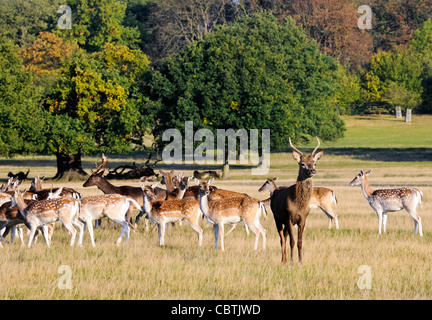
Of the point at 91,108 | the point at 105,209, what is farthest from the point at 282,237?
the point at 91,108

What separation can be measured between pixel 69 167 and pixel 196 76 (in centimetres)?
877

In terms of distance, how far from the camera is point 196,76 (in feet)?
140

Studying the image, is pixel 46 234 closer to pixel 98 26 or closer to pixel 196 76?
pixel 196 76

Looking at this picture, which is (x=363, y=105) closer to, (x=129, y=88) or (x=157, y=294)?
(x=129, y=88)

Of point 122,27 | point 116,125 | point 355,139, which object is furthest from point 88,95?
point 122,27

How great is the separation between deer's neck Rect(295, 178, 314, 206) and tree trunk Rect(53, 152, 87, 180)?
28.8 metres

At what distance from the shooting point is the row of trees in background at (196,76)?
1516 inches

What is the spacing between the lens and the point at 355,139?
238 ft

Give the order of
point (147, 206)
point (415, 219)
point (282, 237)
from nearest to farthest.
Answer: point (282, 237) → point (147, 206) → point (415, 219)

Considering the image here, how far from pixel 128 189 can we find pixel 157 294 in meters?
8.75

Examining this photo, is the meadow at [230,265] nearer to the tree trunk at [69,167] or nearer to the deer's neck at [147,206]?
the deer's neck at [147,206]

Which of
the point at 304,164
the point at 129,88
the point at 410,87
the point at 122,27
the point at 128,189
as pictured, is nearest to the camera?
the point at 304,164

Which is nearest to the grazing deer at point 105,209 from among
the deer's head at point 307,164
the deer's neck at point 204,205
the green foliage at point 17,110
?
the deer's neck at point 204,205

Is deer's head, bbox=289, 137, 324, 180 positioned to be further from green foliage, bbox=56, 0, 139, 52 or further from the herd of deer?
green foliage, bbox=56, 0, 139, 52
